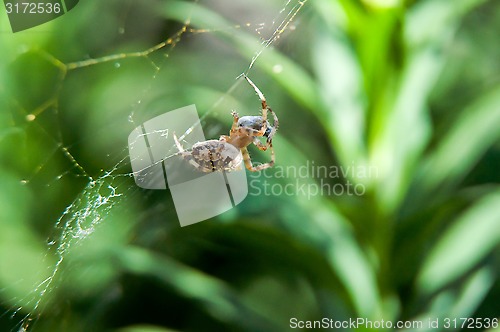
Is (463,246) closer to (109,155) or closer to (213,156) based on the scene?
(213,156)

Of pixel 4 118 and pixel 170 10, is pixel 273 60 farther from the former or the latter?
pixel 4 118

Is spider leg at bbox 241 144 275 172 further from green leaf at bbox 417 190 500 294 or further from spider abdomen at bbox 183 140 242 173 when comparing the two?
green leaf at bbox 417 190 500 294

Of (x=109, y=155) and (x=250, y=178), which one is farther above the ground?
(x=109, y=155)

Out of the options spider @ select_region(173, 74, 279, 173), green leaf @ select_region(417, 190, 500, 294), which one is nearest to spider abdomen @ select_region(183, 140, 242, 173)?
spider @ select_region(173, 74, 279, 173)

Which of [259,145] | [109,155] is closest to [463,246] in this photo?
[259,145]

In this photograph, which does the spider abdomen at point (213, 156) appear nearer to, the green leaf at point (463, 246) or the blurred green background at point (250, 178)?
the blurred green background at point (250, 178)

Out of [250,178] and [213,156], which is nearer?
[213,156]

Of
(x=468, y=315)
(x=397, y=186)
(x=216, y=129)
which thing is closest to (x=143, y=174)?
(x=216, y=129)
